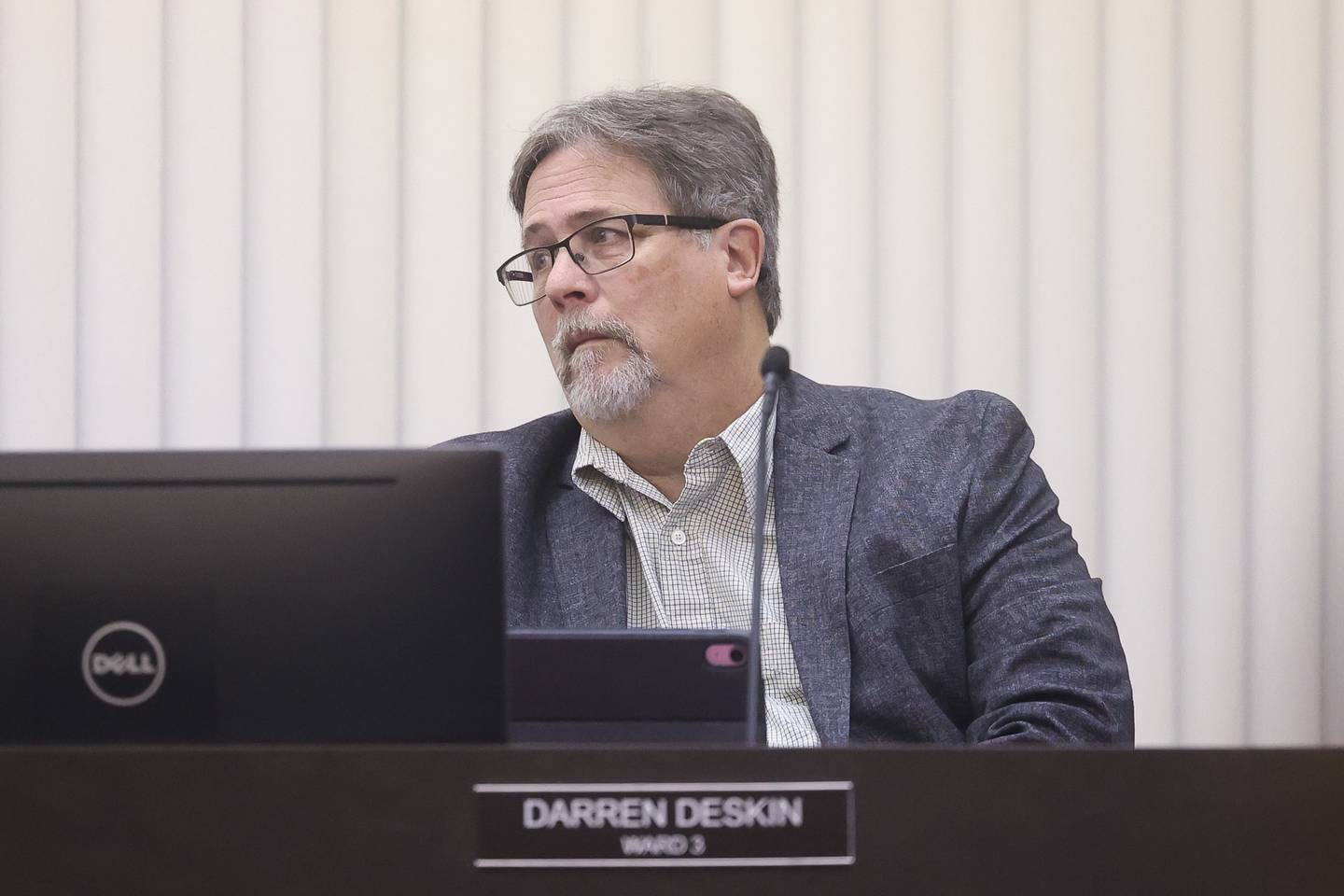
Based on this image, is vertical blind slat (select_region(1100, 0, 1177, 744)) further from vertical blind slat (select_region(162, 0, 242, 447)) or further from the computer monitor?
the computer monitor

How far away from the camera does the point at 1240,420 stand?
2213mm

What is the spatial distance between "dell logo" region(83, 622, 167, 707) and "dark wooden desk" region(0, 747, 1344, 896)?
0.28 feet

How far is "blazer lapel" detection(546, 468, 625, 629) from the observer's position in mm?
1651

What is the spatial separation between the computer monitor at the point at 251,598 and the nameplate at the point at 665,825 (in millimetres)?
100

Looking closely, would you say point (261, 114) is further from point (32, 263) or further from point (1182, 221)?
point (1182, 221)

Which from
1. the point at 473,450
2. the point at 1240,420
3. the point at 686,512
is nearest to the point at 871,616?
the point at 686,512

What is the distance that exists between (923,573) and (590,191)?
677 mm

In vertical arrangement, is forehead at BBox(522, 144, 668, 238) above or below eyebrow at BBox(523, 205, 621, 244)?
above

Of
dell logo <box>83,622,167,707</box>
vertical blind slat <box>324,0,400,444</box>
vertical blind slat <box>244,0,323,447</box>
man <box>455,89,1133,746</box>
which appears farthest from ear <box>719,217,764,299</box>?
dell logo <box>83,622,167,707</box>

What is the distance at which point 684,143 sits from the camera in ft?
5.97

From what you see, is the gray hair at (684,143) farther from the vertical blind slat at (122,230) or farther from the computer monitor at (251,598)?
the computer monitor at (251,598)

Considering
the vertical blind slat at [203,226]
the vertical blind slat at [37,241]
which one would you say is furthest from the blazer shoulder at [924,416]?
the vertical blind slat at [37,241]

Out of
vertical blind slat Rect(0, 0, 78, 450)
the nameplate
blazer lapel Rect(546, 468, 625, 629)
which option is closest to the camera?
the nameplate

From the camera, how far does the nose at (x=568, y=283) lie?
69.7 inches
